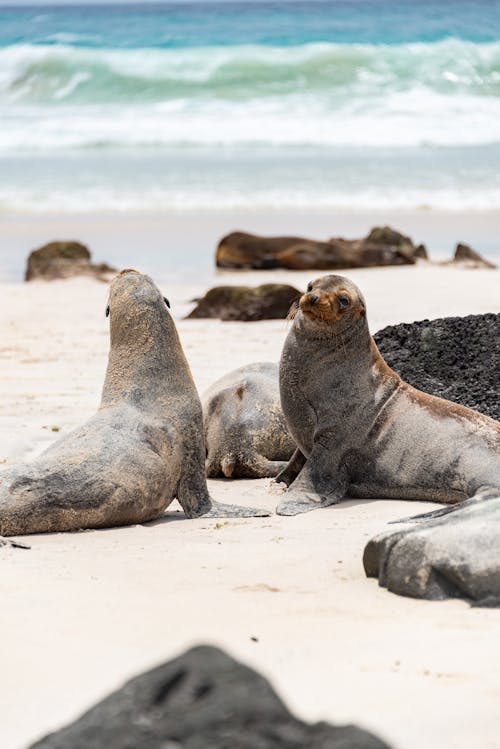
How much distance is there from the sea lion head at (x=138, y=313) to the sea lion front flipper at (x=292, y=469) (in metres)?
1.10

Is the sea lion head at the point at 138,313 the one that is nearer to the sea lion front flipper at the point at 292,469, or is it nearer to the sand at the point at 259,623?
the sand at the point at 259,623

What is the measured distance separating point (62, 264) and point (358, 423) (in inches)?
390

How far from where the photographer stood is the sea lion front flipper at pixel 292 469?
6980mm

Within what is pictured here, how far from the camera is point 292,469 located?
6.98 m

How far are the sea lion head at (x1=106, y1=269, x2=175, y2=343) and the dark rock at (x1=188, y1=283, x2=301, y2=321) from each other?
6.41 metres

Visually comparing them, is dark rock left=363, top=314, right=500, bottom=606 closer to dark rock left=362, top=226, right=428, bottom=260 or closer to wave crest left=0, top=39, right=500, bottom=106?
dark rock left=362, top=226, right=428, bottom=260

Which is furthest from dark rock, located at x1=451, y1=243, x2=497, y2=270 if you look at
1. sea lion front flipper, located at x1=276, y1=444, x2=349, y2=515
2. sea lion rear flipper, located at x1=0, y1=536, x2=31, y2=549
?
sea lion rear flipper, located at x1=0, y1=536, x2=31, y2=549

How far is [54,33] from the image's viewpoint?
53312 mm

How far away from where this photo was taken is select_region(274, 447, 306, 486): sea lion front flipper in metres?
6.98

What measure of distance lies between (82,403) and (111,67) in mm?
33587

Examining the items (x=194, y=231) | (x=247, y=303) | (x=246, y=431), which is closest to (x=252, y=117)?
(x=194, y=231)

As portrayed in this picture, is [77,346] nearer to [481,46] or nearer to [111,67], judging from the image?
[111,67]

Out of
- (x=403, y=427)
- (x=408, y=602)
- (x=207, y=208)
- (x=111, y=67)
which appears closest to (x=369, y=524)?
(x=403, y=427)

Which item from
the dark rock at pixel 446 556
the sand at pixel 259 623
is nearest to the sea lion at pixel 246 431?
the sand at pixel 259 623
